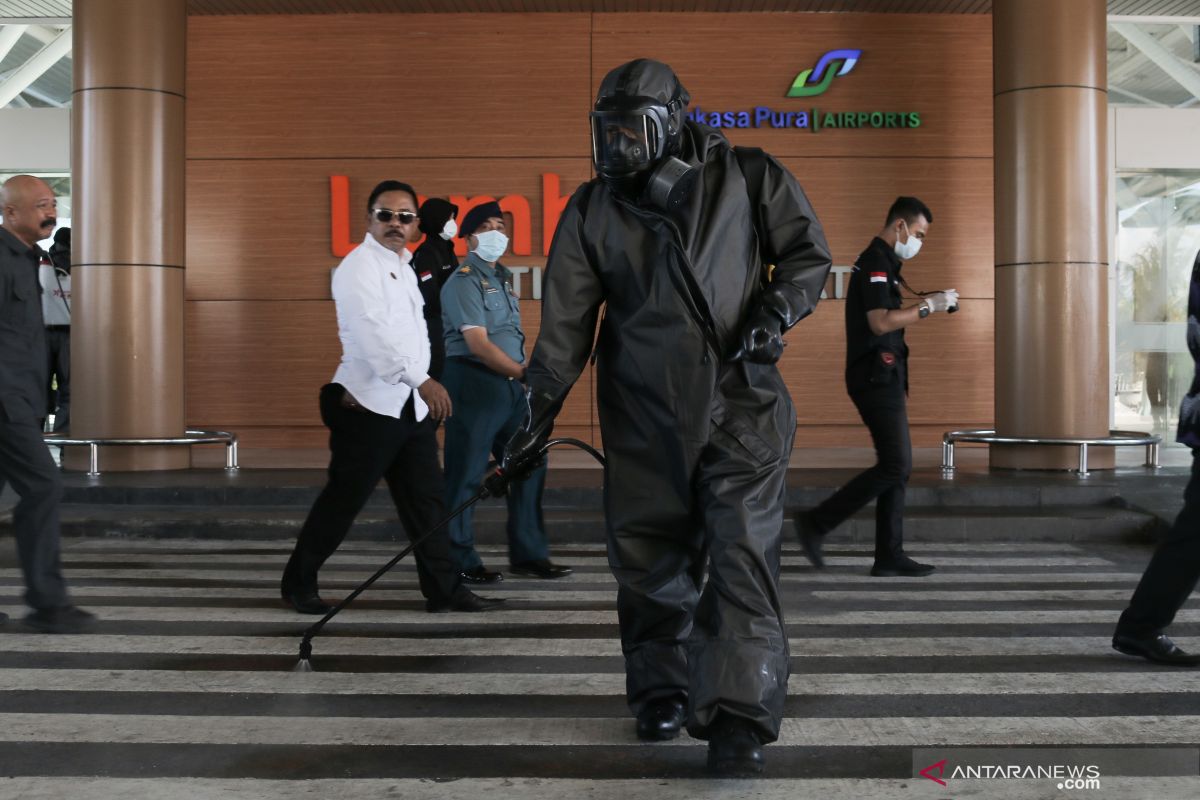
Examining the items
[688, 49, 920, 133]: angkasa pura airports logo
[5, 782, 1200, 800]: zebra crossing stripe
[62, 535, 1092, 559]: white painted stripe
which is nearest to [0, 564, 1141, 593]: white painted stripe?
[62, 535, 1092, 559]: white painted stripe

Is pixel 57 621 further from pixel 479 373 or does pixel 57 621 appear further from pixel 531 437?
pixel 531 437

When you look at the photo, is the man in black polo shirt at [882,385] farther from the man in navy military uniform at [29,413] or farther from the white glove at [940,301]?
the man in navy military uniform at [29,413]

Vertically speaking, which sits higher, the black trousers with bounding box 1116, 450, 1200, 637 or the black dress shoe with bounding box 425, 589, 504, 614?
the black trousers with bounding box 1116, 450, 1200, 637

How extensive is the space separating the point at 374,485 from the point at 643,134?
2940mm

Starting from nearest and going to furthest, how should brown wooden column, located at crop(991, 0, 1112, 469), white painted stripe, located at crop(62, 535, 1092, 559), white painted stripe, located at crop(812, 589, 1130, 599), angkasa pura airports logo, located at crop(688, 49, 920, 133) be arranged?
white painted stripe, located at crop(812, 589, 1130, 599) → white painted stripe, located at crop(62, 535, 1092, 559) → brown wooden column, located at crop(991, 0, 1112, 469) → angkasa pura airports logo, located at crop(688, 49, 920, 133)

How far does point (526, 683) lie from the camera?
4.75 metres

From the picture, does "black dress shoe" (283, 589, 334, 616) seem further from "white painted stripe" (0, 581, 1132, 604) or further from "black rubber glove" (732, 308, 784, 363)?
"black rubber glove" (732, 308, 784, 363)

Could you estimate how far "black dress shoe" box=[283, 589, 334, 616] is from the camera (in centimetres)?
621

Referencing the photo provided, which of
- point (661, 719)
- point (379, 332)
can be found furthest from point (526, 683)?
point (379, 332)


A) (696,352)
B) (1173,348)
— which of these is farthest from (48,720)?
(1173,348)

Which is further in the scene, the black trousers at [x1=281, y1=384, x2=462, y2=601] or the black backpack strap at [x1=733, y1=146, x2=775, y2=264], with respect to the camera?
the black trousers at [x1=281, y1=384, x2=462, y2=601]

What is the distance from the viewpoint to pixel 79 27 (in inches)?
495

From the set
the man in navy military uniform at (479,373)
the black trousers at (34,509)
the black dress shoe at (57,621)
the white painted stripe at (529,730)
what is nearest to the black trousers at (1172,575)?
the white painted stripe at (529,730)

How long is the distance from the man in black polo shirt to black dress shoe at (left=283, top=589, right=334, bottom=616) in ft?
9.05
